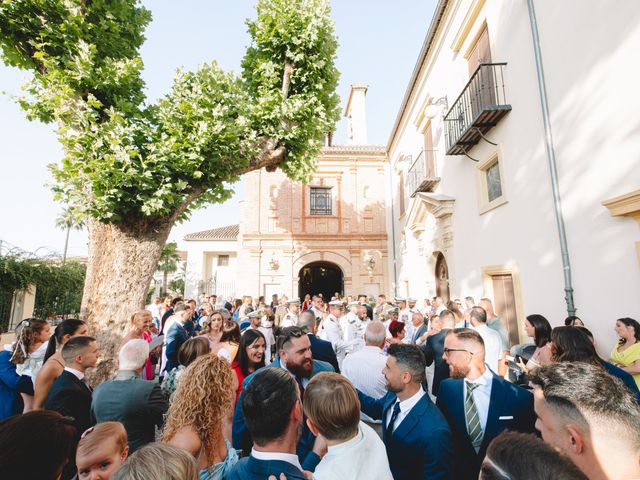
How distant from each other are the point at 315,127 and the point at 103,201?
544cm

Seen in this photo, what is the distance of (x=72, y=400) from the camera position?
2.77 meters

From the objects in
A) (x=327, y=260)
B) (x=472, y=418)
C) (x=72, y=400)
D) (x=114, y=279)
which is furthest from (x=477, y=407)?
(x=327, y=260)

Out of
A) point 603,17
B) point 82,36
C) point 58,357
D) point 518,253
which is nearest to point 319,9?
point 82,36

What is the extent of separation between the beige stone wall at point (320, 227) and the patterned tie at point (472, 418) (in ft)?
50.5

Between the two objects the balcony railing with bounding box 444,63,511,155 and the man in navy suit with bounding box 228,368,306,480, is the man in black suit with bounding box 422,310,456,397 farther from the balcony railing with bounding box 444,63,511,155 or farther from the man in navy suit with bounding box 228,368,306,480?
the balcony railing with bounding box 444,63,511,155

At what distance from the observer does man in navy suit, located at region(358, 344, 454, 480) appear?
1.95 meters

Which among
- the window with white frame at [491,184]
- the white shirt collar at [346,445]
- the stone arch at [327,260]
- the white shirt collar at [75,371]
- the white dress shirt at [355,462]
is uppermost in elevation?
the window with white frame at [491,184]

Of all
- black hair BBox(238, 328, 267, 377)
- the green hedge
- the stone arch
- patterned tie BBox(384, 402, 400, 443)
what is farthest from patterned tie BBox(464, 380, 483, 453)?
the stone arch

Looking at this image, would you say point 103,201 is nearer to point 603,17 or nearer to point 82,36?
point 82,36

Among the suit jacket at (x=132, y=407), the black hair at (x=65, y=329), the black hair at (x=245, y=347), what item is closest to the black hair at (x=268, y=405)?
the suit jacket at (x=132, y=407)

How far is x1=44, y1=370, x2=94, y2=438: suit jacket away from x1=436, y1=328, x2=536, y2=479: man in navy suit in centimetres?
298

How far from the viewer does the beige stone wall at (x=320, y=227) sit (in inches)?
704

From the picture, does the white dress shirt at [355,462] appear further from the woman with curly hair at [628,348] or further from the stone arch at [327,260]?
the stone arch at [327,260]

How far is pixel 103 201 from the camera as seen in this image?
5680 millimetres
